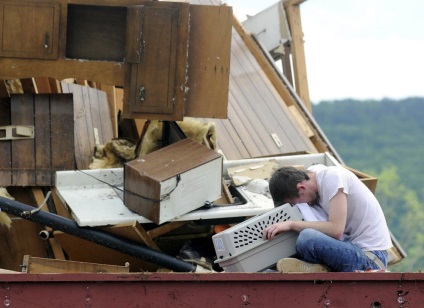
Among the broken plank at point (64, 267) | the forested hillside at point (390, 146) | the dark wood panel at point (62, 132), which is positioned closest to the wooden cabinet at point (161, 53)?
the dark wood panel at point (62, 132)

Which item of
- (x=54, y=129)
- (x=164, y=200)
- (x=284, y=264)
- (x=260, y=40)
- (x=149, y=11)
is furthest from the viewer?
(x=260, y=40)

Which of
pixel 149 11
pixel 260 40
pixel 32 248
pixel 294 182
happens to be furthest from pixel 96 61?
pixel 260 40

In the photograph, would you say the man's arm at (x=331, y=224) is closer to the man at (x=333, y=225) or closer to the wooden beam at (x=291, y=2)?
the man at (x=333, y=225)

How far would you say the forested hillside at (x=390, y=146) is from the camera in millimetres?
58438

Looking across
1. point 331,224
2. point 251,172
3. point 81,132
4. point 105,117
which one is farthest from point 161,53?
point 331,224

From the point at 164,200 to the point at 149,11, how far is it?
1331mm

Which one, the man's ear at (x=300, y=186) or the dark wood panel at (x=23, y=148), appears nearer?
the man's ear at (x=300, y=186)

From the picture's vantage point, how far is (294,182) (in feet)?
23.1

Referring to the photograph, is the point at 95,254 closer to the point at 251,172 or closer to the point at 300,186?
the point at 251,172

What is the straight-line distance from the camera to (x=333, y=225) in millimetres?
6898

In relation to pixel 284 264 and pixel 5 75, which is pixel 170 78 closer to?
pixel 5 75

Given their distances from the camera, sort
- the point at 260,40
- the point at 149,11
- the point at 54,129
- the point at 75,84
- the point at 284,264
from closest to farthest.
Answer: the point at 284,264, the point at 149,11, the point at 54,129, the point at 75,84, the point at 260,40

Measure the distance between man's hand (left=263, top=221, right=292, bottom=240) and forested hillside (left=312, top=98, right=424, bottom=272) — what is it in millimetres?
48063

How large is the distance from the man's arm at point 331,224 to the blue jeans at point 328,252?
1.5 inches
